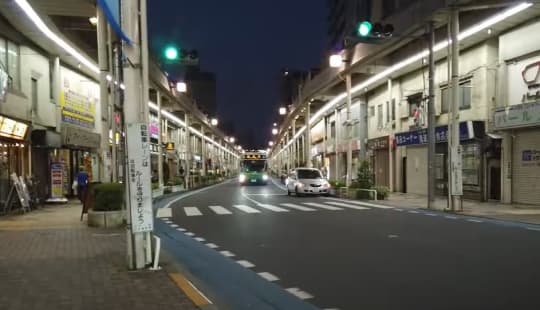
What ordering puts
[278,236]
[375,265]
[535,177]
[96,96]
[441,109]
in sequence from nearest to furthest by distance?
[375,265] < [278,236] < [535,177] < [441,109] < [96,96]

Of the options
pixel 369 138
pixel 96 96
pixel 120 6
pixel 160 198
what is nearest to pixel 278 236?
pixel 120 6

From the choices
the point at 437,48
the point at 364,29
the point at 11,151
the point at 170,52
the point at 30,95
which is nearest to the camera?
the point at 170,52

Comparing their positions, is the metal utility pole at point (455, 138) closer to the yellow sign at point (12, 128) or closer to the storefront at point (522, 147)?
the storefront at point (522, 147)

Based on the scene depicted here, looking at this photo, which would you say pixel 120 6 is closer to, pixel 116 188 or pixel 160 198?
pixel 116 188

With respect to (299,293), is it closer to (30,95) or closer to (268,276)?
(268,276)

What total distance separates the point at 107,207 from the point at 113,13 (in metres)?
8.04

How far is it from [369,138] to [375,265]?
30.9 meters

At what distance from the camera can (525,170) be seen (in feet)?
64.4

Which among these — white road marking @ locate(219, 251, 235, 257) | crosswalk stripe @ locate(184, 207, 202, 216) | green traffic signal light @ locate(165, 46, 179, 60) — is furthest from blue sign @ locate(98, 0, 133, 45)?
crosswalk stripe @ locate(184, 207, 202, 216)

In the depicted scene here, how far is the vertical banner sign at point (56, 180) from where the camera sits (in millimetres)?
22141

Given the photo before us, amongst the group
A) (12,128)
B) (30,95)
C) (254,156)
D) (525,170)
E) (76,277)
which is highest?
(30,95)

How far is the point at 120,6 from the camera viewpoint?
24.5 feet

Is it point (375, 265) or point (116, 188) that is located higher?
point (116, 188)

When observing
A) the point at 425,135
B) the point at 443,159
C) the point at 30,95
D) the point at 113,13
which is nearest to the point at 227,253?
the point at 113,13
